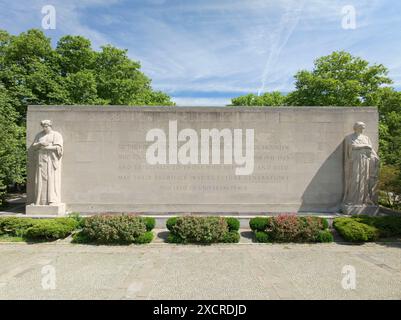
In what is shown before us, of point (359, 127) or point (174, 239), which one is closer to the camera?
point (174, 239)

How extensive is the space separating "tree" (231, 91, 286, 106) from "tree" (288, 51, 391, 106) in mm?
9166

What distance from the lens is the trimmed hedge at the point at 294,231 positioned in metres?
12.2

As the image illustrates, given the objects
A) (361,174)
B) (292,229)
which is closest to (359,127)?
(361,174)

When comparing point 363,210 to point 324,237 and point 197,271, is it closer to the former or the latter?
point 324,237

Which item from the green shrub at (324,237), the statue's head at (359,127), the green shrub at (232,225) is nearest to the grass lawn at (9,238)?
the green shrub at (232,225)

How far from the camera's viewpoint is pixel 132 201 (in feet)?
53.6

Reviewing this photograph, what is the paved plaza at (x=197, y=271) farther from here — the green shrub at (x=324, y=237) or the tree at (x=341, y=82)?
the tree at (x=341, y=82)

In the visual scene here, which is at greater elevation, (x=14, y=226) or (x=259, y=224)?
(x=259, y=224)

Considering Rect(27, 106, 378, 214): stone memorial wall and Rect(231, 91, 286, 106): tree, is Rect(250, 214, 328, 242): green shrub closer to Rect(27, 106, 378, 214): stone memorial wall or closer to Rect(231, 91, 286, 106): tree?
Rect(27, 106, 378, 214): stone memorial wall

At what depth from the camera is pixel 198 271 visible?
8984mm

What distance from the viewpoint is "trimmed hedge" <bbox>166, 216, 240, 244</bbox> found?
39.4ft

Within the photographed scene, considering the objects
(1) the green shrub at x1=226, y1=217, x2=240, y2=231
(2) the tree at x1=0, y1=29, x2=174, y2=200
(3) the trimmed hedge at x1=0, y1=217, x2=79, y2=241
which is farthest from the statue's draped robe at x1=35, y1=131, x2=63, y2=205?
(1) the green shrub at x1=226, y1=217, x2=240, y2=231

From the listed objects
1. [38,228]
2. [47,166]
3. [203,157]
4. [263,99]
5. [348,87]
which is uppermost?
[263,99]

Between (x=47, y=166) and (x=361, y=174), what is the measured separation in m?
17.3
